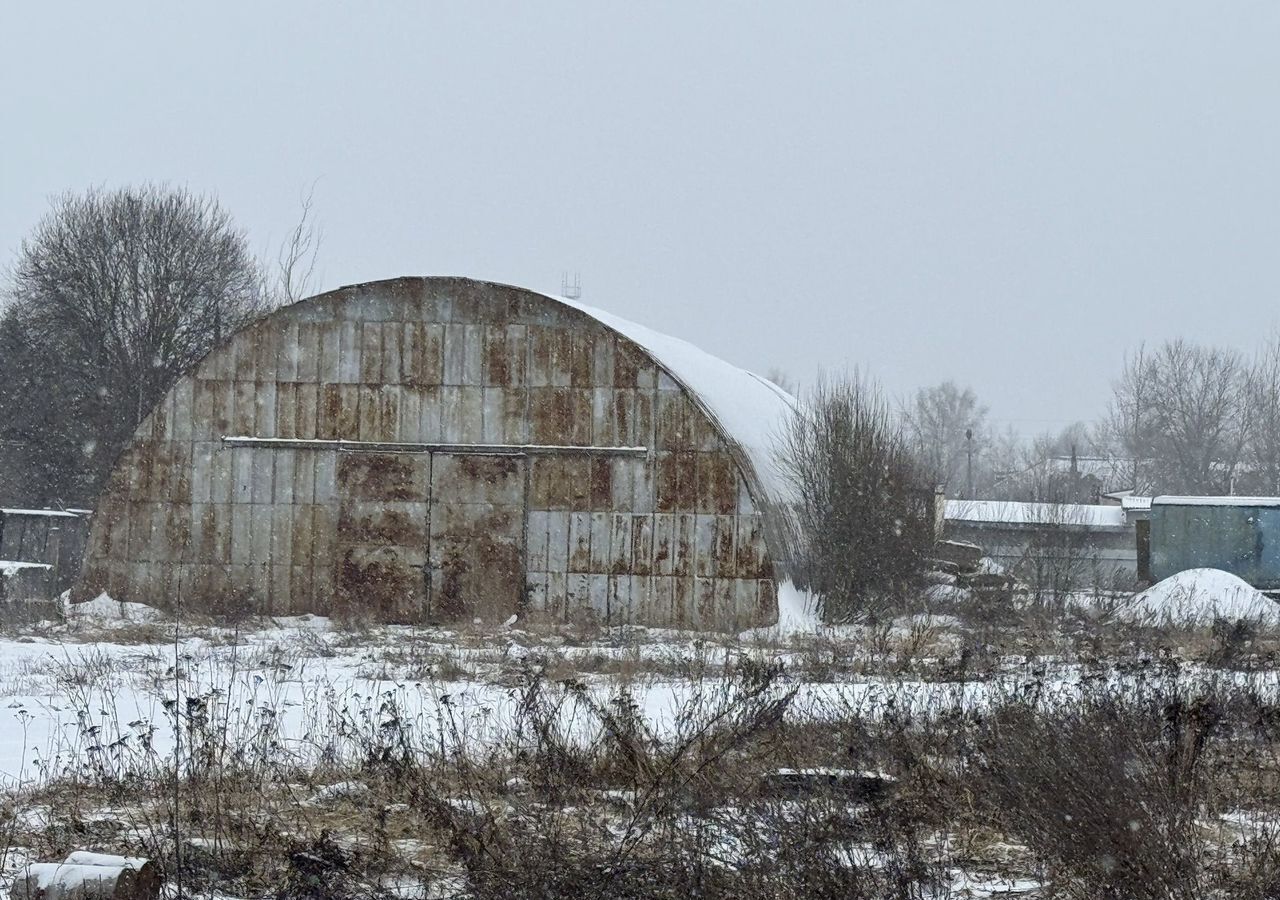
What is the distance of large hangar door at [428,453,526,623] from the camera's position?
2214 centimetres

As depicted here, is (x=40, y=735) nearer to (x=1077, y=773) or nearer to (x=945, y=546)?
(x=1077, y=773)

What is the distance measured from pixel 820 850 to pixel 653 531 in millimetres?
15605

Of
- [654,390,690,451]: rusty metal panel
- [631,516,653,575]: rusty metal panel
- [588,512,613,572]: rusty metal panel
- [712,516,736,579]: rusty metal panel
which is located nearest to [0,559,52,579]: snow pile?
[588,512,613,572]: rusty metal panel

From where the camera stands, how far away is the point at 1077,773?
6363 millimetres

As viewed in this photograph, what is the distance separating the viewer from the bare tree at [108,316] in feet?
155

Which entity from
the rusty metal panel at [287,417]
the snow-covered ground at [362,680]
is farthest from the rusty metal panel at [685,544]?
the rusty metal panel at [287,417]

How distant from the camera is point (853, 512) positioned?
77.5 feet

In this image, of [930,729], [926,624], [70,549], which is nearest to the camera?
[930,729]

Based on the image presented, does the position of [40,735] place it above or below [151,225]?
below

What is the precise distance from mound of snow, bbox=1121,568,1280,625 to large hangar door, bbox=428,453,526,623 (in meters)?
9.14

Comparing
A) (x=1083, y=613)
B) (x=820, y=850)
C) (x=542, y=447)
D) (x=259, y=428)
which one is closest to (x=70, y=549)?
(x=259, y=428)

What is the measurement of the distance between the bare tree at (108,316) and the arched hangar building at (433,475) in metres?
25.4

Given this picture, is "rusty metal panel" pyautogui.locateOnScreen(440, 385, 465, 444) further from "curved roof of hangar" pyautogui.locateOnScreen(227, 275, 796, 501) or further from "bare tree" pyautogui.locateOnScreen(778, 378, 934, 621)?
"bare tree" pyautogui.locateOnScreen(778, 378, 934, 621)

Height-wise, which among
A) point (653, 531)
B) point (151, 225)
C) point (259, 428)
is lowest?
point (653, 531)
